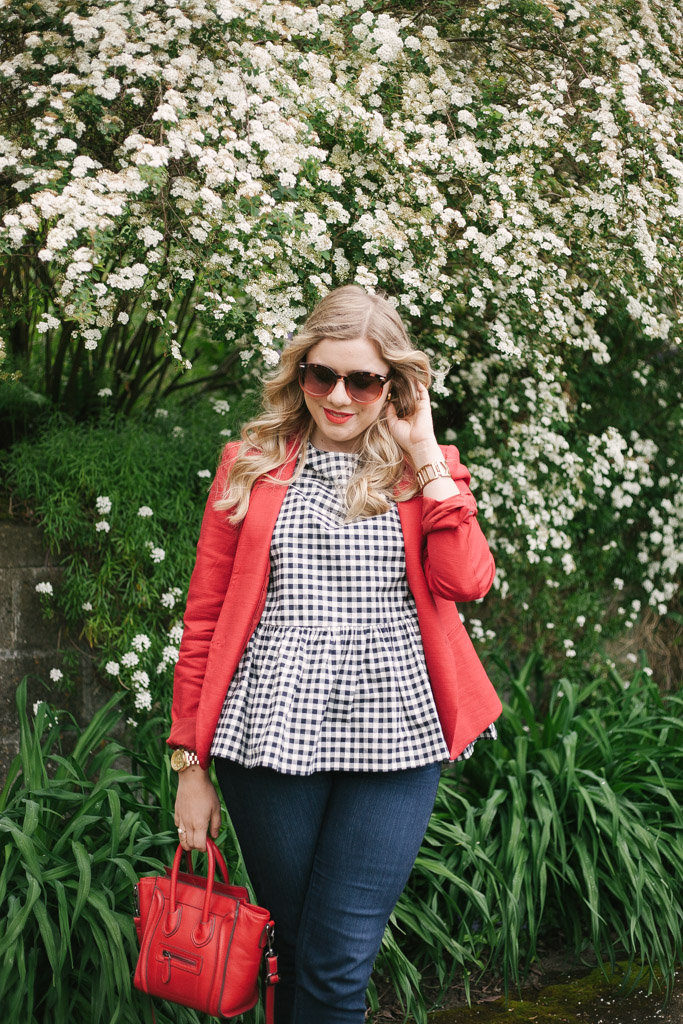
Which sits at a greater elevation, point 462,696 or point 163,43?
point 163,43

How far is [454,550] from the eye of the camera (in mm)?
2010

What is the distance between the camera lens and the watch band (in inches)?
82.3

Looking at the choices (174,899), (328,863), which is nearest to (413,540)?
(328,863)

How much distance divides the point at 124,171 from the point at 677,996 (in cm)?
328

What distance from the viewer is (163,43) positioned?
3023mm

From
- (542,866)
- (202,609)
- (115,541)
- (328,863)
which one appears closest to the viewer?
(328,863)

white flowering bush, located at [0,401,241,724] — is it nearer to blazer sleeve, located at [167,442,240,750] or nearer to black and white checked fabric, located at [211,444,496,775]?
blazer sleeve, located at [167,442,240,750]

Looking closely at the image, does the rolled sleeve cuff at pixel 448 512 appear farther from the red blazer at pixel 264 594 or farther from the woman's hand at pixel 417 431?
the woman's hand at pixel 417 431

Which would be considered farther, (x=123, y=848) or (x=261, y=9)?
(x=261, y=9)

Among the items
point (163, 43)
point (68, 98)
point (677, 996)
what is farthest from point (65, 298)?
point (677, 996)

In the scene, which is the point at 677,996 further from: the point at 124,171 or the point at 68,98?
the point at 68,98

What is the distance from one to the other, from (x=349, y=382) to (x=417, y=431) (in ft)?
0.66

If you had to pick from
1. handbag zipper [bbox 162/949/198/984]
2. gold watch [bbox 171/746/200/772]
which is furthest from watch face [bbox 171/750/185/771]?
handbag zipper [bbox 162/949/198/984]

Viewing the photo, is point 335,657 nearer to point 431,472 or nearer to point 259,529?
point 259,529
